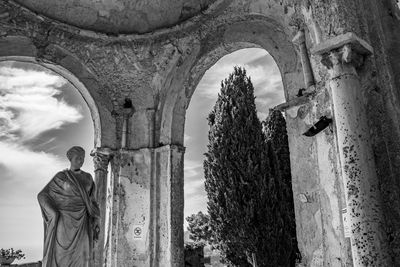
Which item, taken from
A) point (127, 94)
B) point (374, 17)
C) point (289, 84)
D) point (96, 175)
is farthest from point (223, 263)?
point (374, 17)

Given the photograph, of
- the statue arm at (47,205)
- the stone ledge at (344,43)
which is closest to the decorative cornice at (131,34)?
the stone ledge at (344,43)

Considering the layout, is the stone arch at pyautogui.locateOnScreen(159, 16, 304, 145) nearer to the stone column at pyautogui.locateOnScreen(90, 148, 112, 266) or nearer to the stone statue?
the stone column at pyautogui.locateOnScreen(90, 148, 112, 266)

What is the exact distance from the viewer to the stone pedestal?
7.26m

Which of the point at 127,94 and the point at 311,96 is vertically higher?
the point at 127,94

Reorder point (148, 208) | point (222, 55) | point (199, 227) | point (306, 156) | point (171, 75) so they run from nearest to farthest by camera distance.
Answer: point (306, 156), point (148, 208), point (222, 55), point (171, 75), point (199, 227)

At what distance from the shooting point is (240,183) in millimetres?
9312

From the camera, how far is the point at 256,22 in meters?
6.82

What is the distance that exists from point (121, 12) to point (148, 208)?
13.8 ft

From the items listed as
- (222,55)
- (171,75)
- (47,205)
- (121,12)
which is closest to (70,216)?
(47,205)

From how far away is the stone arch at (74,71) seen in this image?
7336mm

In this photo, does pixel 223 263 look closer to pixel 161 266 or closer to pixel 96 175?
pixel 161 266

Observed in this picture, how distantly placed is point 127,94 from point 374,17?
17.6ft

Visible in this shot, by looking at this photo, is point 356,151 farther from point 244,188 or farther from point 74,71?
point 74,71

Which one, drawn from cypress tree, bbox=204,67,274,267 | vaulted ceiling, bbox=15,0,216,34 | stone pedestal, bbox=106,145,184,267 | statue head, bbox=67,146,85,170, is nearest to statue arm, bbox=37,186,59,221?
statue head, bbox=67,146,85,170
